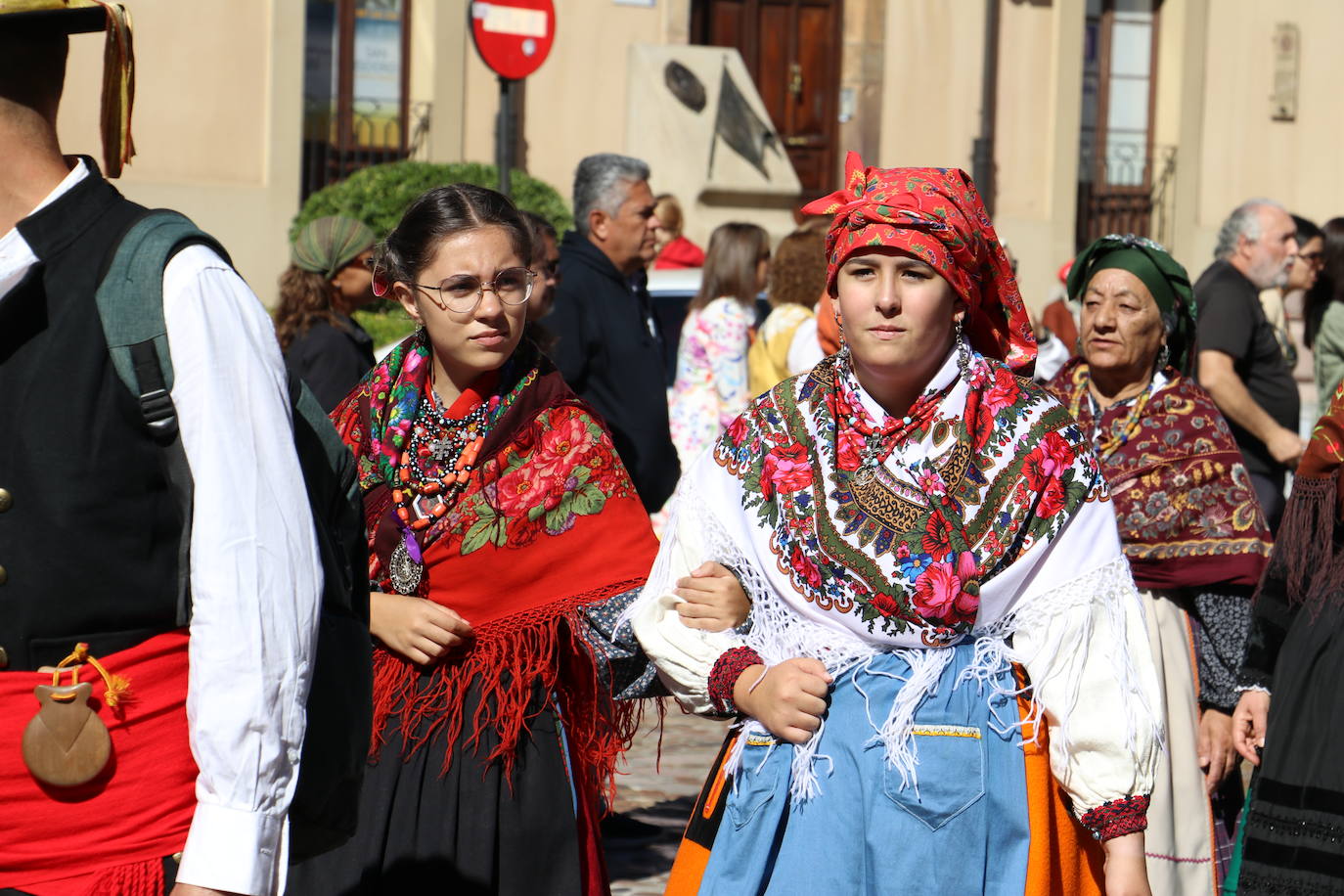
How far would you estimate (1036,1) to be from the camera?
2114cm

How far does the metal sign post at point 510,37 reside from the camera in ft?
31.7

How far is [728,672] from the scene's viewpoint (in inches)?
127

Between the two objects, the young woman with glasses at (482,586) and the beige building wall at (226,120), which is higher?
the beige building wall at (226,120)

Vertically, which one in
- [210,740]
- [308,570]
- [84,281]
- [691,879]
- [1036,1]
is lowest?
[691,879]

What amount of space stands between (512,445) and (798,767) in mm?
1104

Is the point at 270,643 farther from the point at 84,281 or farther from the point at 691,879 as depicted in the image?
the point at 691,879

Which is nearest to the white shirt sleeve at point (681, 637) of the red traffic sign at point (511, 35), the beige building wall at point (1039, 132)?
the red traffic sign at point (511, 35)

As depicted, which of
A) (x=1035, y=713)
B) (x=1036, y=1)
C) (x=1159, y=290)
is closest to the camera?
(x=1035, y=713)

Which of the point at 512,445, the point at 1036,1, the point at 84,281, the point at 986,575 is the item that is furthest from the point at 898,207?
the point at 1036,1

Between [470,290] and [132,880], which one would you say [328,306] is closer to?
[470,290]

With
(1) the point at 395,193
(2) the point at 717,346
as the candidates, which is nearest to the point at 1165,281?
(2) the point at 717,346

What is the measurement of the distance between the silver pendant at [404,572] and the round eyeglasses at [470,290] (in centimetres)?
50

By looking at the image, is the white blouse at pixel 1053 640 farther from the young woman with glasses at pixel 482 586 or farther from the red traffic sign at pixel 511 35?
the red traffic sign at pixel 511 35

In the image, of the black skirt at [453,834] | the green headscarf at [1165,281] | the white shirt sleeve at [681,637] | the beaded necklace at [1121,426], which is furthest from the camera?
the green headscarf at [1165,281]
